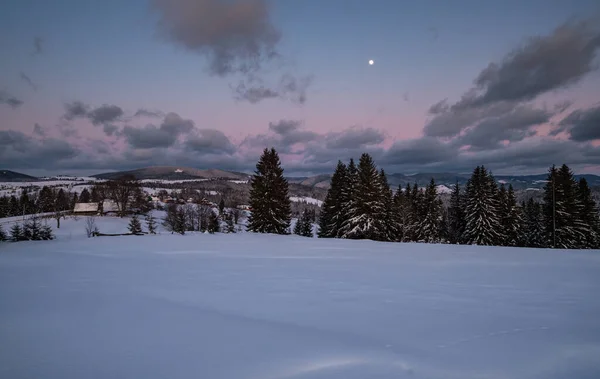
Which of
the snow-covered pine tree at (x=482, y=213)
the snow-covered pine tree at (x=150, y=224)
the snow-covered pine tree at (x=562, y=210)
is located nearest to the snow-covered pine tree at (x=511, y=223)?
the snow-covered pine tree at (x=482, y=213)

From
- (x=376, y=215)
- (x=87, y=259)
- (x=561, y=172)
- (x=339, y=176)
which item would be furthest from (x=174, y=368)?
(x=561, y=172)

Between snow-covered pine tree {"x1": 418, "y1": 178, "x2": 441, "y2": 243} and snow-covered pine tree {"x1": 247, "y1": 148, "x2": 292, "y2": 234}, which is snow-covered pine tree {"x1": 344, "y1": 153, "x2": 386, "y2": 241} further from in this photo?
snow-covered pine tree {"x1": 418, "y1": 178, "x2": 441, "y2": 243}

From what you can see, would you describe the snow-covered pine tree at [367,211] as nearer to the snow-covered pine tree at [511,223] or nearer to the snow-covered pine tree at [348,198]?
the snow-covered pine tree at [348,198]

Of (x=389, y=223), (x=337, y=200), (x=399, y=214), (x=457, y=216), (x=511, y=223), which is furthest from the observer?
(x=457, y=216)

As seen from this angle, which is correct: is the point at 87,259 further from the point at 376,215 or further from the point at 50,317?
the point at 376,215

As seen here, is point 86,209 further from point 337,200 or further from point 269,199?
point 337,200

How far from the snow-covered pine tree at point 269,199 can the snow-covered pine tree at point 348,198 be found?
19.4 feet

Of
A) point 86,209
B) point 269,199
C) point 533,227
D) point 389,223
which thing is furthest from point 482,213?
point 86,209

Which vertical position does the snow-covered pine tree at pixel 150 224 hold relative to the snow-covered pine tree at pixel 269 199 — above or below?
below

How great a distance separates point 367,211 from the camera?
29641mm

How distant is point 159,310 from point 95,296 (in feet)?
6.02

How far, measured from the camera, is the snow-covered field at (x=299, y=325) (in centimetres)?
312

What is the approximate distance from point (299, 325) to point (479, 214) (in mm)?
34643

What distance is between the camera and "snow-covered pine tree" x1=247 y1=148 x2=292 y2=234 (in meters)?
29.9
